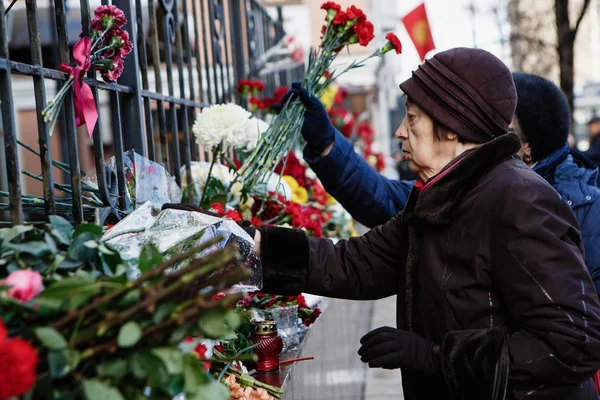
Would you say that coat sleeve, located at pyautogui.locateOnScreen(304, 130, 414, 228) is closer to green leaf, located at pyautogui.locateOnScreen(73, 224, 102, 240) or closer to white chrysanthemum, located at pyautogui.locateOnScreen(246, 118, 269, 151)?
white chrysanthemum, located at pyautogui.locateOnScreen(246, 118, 269, 151)

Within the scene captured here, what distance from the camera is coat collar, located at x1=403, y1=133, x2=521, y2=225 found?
1.97m

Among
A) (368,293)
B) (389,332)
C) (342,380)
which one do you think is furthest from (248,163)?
(342,380)

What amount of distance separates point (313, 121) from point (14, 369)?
2.20m

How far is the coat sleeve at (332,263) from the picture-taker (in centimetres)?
231

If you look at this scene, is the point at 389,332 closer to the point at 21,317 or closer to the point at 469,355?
the point at 469,355

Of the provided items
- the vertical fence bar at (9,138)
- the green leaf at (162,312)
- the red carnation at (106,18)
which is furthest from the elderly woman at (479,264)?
the green leaf at (162,312)

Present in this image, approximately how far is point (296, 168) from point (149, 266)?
9.66 ft

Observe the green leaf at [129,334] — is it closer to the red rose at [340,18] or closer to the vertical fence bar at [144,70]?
the vertical fence bar at [144,70]

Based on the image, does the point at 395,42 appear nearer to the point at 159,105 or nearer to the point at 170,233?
the point at 159,105

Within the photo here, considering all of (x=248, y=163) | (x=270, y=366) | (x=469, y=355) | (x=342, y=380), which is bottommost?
(x=342, y=380)

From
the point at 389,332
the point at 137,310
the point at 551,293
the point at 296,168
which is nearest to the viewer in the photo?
the point at 137,310

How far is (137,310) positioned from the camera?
101 centimetres

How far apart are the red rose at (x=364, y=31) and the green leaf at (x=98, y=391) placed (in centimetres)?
213

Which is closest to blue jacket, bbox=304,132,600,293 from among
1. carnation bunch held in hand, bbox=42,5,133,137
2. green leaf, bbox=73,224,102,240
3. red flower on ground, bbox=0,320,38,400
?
carnation bunch held in hand, bbox=42,5,133,137
